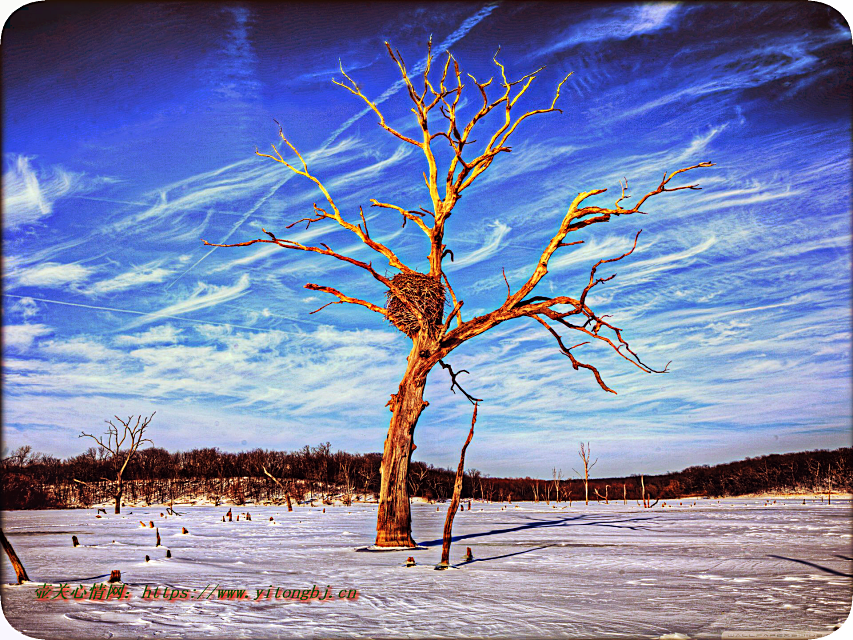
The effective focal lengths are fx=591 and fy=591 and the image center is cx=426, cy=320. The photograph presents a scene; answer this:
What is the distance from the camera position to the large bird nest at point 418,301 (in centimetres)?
1029

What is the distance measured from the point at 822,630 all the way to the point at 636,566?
155 inches

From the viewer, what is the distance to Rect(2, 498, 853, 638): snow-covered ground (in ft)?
16.0

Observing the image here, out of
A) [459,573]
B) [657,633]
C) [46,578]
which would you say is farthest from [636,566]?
[46,578]

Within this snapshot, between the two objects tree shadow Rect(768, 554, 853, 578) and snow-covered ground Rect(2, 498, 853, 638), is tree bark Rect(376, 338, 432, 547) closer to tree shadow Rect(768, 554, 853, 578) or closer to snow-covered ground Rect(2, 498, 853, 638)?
snow-covered ground Rect(2, 498, 853, 638)

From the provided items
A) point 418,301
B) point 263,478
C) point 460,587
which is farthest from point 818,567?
point 263,478

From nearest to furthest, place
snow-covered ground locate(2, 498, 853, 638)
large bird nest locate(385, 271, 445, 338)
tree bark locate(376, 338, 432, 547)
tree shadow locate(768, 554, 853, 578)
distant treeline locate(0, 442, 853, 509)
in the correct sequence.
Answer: snow-covered ground locate(2, 498, 853, 638) < tree shadow locate(768, 554, 853, 578) < tree bark locate(376, 338, 432, 547) < large bird nest locate(385, 271, 445, 338) < distant treeline locate(0, 442, 853, 509)

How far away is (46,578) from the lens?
281 inches

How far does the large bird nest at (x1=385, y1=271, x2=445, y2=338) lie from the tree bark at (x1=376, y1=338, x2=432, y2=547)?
725mm

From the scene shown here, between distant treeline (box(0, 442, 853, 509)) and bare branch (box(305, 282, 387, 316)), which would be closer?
bare branch (box(305, 282, 387, 316))

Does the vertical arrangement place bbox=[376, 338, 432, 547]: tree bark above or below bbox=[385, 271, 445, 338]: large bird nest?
below

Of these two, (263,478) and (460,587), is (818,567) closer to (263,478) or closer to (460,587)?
(460,587)

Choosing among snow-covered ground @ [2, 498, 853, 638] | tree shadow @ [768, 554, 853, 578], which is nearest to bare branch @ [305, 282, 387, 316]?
snow-covered ground @ [2, 498, 853, 638]

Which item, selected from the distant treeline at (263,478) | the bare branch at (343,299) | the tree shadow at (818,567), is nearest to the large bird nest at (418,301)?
the bare branch at (343,299)

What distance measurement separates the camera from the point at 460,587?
6652 millimetres
